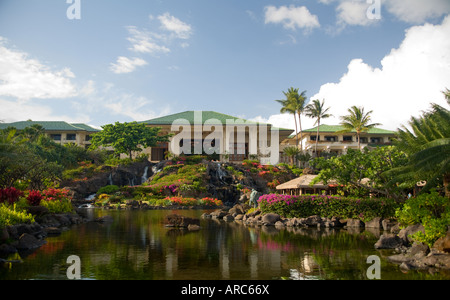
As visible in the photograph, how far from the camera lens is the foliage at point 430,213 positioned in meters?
9.34

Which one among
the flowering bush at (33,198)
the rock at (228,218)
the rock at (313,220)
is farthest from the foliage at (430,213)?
the flowering bush at (33,198)

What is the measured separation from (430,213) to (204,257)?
792 centimetres

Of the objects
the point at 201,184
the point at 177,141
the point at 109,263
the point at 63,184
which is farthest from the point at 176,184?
the point at 109,263

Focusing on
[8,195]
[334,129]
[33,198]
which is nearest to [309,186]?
[33,198]

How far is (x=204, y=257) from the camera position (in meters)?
9.02

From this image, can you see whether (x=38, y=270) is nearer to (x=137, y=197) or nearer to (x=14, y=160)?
(x=14, y=160)

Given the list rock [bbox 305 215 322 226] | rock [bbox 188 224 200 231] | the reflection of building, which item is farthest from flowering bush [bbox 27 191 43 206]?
the reflection of building

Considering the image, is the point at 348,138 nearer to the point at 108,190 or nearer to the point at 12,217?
the point at 108,190

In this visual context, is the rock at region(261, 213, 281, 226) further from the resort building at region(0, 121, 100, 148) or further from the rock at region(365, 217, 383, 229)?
the resort building at region(0, 121, 100, 148)

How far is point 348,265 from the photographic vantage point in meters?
8.29

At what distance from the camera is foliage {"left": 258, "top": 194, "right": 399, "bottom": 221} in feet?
57.8

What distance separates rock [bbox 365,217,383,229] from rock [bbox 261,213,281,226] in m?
4.77

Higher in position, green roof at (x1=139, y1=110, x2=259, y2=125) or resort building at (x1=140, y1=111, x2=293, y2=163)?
green roof at (x1=139, y1=110, x2=259, y2=125)

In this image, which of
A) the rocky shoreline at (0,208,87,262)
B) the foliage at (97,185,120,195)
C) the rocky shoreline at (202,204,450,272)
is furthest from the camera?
the foliage at (97,185,120,195)
